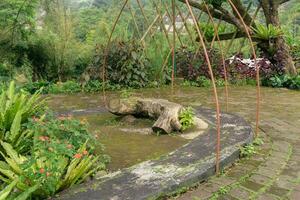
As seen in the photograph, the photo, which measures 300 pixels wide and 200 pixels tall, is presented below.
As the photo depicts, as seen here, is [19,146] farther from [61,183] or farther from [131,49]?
[131,49]

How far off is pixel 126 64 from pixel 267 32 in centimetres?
305

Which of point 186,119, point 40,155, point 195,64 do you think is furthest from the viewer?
point 195,64

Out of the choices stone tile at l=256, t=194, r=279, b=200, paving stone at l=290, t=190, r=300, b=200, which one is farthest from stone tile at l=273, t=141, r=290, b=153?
stone tile at l=256, t=194, r=279, b=200

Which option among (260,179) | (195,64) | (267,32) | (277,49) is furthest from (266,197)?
(277,49)

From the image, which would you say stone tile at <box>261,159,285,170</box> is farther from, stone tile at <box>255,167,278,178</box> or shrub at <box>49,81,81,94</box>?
shrub at <box>49,81,81,94</box>

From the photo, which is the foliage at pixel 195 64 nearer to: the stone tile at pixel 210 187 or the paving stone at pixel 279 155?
the paving stone at pixel 279 155

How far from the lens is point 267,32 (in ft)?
29.2

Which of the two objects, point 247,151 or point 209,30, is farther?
point 209,30

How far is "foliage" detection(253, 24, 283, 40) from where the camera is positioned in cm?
884

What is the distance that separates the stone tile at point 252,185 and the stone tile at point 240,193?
64 mm

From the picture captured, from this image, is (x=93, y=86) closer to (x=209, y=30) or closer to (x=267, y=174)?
(x=209, y=30)

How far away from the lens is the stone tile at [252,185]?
3296mm

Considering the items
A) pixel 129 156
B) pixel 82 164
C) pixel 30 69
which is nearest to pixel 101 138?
pixel 129 156

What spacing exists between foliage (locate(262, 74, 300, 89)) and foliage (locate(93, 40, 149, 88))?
101 inches
